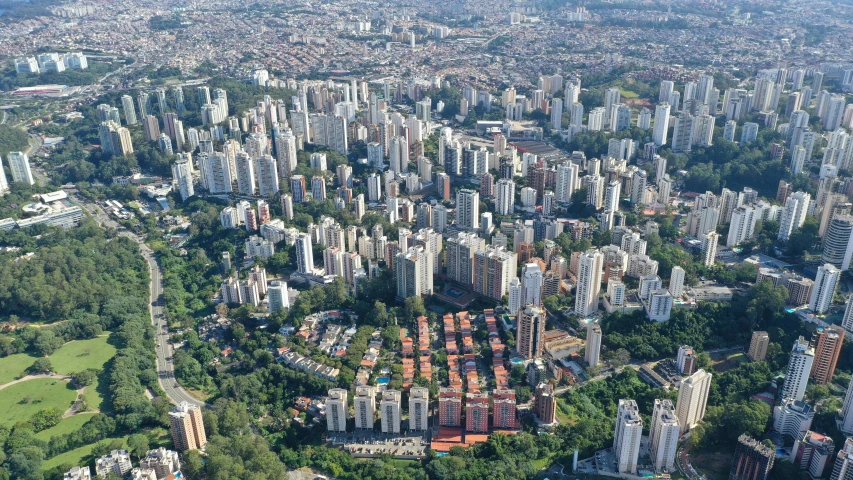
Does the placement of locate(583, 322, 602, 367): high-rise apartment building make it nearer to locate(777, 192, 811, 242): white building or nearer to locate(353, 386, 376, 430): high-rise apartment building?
locate(353, 386, 376, 430): high-rise apartment building

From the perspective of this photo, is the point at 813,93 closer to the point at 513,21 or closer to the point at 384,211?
the point at 384,211

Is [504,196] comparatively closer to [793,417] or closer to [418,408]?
[418,408]

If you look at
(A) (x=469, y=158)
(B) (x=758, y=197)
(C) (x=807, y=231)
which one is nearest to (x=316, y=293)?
(A) (x=469, y=158)

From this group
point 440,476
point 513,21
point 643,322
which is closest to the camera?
point 440,476

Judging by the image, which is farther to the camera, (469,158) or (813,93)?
(813,93)

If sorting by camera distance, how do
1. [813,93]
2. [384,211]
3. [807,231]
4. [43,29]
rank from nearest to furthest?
1. [807,231]
2. [384,211]
3. [813,93]
4. [43,29]

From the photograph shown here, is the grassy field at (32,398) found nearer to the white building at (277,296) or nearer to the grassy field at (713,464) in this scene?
the white building at (277,296)

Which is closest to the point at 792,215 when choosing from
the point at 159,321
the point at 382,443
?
the point at 382,443

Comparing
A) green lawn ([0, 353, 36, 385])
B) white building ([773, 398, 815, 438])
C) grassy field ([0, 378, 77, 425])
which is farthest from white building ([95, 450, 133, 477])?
white building ([773, 398, 815, 438])
